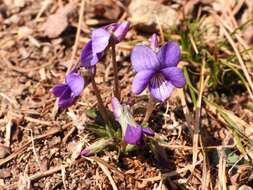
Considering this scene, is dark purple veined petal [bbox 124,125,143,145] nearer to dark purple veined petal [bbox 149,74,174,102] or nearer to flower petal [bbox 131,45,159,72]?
dark purple veined petal [bbox 149,74,174,102]

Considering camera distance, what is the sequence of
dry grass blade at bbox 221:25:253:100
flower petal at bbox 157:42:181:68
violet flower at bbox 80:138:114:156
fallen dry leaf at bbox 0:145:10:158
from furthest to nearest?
dry grass blade at bbox 221:25:253:100, fallen dry leaf at bbox 0:145:10:158, violet flower at bbox 80:138:114:156, flower petal at bbox 157:42:181:68

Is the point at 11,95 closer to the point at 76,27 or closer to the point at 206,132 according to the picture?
the point at 76,27

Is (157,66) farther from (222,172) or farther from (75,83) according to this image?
(222,172)

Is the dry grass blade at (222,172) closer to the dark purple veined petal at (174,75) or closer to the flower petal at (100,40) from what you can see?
the dark purple veined petal at (174,75)

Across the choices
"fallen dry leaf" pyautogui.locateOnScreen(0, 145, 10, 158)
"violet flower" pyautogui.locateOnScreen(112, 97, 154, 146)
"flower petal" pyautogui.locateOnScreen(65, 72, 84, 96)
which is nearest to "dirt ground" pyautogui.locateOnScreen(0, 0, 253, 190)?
"fallen dry leaf" pyautogui.locateOnScreen(0, 145, 10, 158)

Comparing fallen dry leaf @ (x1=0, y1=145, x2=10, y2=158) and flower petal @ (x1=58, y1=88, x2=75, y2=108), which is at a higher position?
flower petal @ (x1=58, y1=88, x2=75, y2=108)

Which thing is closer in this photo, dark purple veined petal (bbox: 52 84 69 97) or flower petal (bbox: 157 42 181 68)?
flower petal (bbox: 157 42 181 68)
